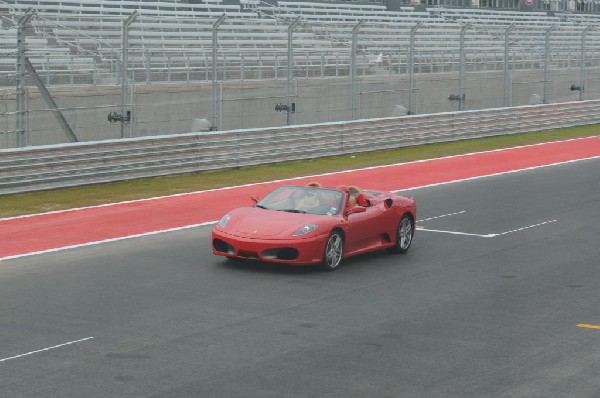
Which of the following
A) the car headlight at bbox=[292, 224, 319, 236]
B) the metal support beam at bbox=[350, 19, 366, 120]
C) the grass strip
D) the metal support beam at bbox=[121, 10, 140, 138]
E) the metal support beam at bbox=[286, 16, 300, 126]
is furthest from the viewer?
the metal support beam at bbox=[350, 19, 366, 120]

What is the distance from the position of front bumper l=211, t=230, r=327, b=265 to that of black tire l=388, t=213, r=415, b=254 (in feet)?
6.80

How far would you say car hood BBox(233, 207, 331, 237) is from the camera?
14.8 metres

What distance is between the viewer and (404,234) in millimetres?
16703

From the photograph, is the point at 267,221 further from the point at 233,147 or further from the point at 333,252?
the point at 233,147

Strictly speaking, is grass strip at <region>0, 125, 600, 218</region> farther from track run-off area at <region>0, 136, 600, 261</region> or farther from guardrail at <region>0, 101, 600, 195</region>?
track run-off area at <region>0, 136, 600, 261</region>

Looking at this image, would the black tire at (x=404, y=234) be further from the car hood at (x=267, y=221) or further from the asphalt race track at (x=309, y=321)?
the car hood at (x=267, y=221)

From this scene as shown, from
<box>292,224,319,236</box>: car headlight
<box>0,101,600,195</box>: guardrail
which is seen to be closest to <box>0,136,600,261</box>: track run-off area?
<box>0,101,600,195</box>: guardrail

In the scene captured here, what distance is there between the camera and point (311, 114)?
29625 mm

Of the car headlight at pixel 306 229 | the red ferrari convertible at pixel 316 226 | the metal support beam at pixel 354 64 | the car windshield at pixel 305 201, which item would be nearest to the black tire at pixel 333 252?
the red ferrari convertible at pixel 316 226

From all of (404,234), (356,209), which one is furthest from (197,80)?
(356,209)

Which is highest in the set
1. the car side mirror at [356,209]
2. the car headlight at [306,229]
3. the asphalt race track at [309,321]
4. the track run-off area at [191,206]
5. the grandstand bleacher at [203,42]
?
the grandstand bleacher at [203,42]

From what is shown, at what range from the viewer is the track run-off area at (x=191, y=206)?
17.5 metres

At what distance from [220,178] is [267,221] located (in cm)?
1019

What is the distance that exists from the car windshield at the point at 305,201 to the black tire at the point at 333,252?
45 cm
